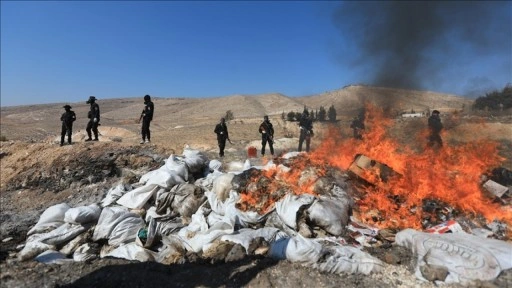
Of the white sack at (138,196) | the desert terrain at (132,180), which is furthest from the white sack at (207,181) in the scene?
the desert terrain at (132,180)

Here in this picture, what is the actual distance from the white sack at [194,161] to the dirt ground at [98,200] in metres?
1.57

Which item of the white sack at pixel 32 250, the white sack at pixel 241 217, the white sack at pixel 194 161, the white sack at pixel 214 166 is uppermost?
the white sack at pixel 194 161

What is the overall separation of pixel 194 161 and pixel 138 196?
5.00 ft

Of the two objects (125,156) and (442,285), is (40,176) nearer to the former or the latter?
(125,156)

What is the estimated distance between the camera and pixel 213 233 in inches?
217

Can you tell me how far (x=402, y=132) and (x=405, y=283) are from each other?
12.4 metres


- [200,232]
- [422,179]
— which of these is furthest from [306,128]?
[200,232]

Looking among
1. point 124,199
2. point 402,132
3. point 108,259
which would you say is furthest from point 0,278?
point 402,132

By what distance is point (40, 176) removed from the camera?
32.4 ft

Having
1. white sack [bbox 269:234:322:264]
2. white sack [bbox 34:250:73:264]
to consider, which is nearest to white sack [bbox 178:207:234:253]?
white sack [bbox 269:234:322:264]

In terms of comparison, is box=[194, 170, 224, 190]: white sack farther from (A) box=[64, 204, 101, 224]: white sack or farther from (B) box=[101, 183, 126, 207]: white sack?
(A) box=[64, 204, 101, 224]: white sack

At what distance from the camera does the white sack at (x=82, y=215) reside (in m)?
6.11

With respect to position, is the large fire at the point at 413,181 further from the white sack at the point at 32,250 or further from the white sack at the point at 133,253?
the white sack at the point at 32,250

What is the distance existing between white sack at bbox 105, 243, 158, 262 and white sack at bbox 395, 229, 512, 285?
134 inches
